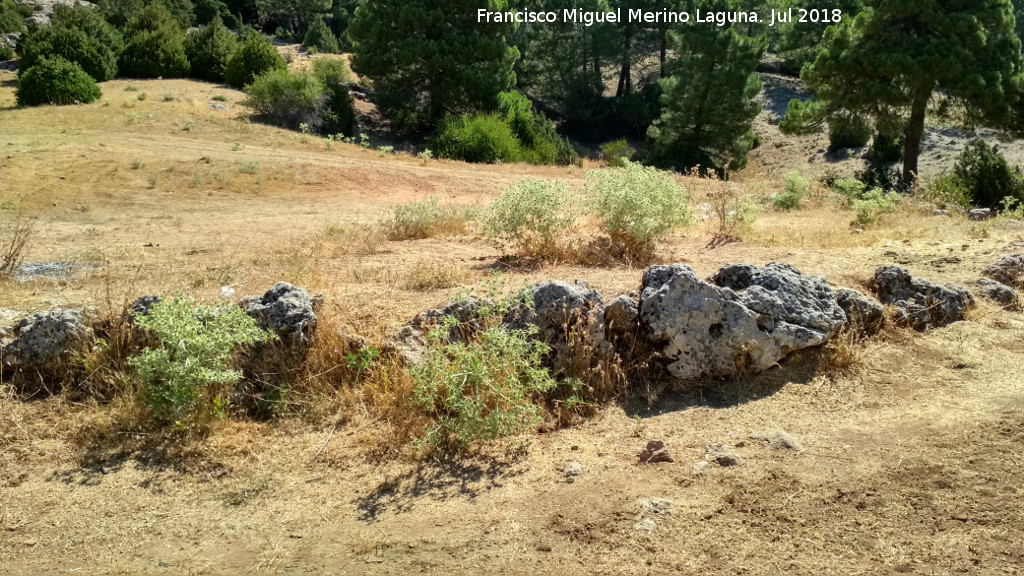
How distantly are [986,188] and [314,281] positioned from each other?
1162 centimetres

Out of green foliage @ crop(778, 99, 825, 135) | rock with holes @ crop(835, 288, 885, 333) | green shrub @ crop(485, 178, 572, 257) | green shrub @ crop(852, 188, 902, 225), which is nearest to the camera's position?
rock with holes @ crop(835, 288, 885, 333)

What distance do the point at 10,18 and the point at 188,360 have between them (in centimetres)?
3270

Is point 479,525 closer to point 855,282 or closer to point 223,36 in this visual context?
point 855,282

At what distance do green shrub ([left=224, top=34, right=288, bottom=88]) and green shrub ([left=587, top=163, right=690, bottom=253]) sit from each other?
2059 centimetres

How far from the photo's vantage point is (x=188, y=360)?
14.0ft

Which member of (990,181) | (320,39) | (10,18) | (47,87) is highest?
(10,18)

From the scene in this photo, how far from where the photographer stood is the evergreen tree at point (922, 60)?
47.9 feet

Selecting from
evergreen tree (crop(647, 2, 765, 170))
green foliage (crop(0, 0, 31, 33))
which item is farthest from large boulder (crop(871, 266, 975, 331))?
green foliage (crop(0, 0, 31, 33))

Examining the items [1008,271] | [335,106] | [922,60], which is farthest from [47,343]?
[335,106]

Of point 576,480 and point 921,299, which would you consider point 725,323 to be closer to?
point 576,480

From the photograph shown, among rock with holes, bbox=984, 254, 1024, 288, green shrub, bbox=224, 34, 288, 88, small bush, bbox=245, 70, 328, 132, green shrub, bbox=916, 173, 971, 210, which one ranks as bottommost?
green shrub, bbox=916, 173, 971, 210

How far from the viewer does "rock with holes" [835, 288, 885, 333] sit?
5074 mm

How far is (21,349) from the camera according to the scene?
4766 mm

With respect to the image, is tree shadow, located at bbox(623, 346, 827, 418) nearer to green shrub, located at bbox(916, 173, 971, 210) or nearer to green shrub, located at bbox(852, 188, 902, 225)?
green shrub, located at bbox(852, 188, 902, 225)
